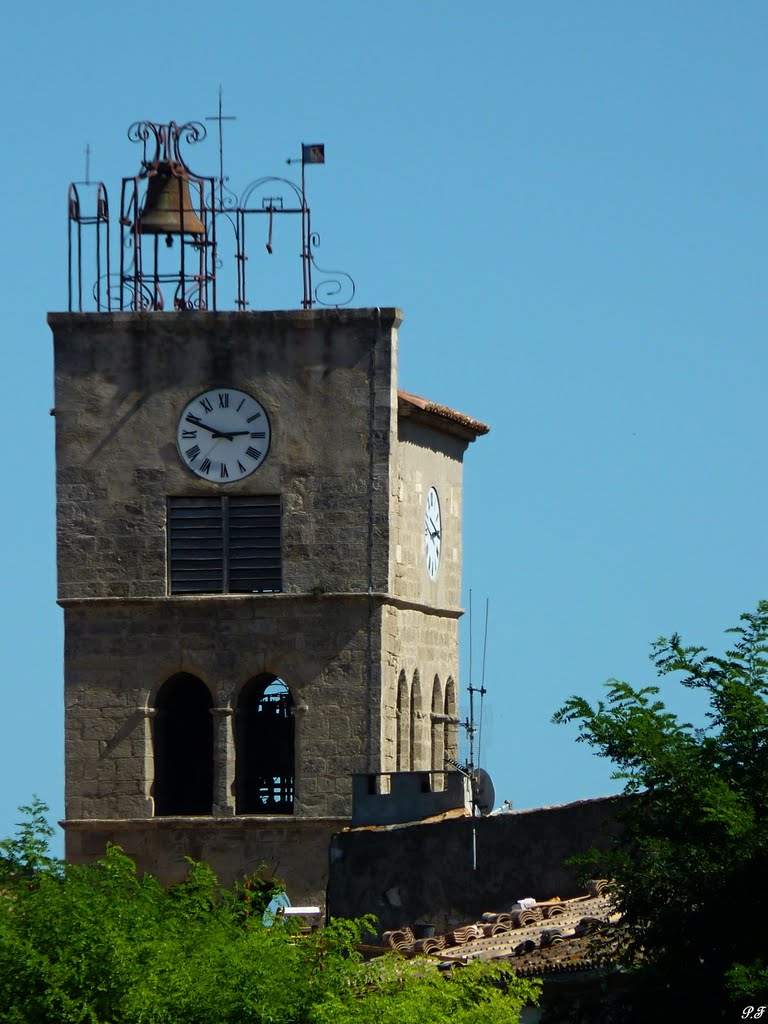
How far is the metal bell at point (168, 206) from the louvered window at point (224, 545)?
306 centimetres

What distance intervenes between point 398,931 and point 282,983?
23.0 ft

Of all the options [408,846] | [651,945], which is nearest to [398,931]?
[408,846]

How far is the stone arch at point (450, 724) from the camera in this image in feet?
156

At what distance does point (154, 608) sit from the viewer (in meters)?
44.6

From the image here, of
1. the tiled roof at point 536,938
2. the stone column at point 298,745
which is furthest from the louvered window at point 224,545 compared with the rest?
the tiled roof at point 536,938

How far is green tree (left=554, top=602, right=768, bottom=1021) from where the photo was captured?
29391mm

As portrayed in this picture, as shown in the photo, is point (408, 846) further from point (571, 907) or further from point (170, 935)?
point (170, 935)

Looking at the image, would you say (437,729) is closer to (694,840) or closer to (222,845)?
(222,845)

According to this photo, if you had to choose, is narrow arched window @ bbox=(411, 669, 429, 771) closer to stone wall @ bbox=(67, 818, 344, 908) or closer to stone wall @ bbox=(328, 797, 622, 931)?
stone wall @ bbox=(67, 818, 344, 908)

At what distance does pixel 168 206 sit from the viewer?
4497 centimetres

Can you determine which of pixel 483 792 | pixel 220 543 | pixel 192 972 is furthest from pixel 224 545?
pixel 192 972

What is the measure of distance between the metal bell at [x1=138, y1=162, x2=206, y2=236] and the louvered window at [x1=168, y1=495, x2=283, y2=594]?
121 inches

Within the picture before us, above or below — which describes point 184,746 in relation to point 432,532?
below

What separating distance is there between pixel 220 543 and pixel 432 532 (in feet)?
11.0
